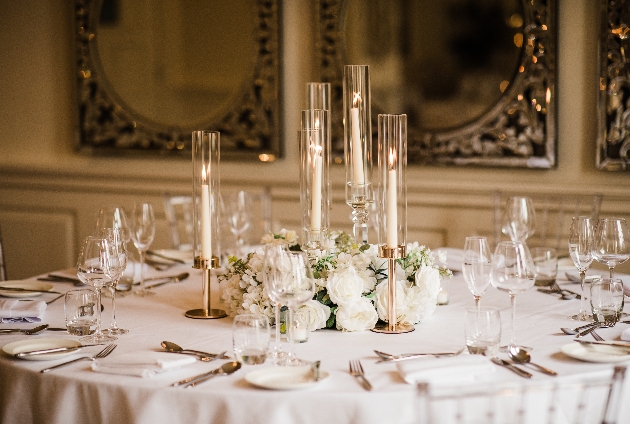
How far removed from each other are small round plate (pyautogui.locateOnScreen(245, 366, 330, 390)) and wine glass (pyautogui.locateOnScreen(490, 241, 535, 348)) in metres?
0.49

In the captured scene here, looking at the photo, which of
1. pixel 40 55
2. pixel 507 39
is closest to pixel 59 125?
pixel 40 55

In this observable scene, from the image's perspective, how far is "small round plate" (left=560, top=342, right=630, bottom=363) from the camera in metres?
1.74

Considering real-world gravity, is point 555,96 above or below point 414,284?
above

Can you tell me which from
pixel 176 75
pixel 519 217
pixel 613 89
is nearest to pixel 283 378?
pixel 519 217

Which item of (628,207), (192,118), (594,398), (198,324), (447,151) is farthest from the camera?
(192,118)

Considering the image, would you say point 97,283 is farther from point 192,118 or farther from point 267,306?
point 192,118

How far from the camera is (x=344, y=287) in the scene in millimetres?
1962

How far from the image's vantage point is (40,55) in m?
5.13

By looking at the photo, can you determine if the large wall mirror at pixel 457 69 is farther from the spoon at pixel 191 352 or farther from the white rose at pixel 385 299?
the spoon at pixel 191 352

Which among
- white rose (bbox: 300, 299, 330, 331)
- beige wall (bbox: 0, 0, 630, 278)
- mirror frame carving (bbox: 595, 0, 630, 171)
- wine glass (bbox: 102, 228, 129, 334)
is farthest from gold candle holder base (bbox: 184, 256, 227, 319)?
mirror frame carving (bbox: 595, 0, 630, 171)

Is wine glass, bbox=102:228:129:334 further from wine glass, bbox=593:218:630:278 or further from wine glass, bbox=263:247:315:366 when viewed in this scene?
wine glass, bbox=593:218:630:278

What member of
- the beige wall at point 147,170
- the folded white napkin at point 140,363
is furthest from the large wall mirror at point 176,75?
the folded white napkin at point 140,363

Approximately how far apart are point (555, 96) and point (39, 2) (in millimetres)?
3289

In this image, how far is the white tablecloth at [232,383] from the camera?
157 centimetres
